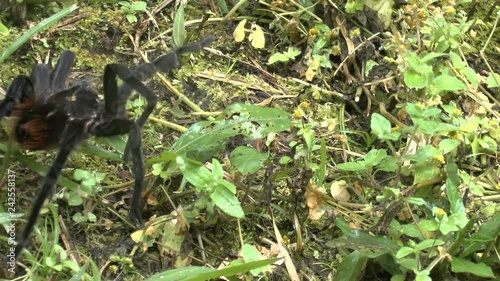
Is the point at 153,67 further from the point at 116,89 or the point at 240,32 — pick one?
the point at 240,32

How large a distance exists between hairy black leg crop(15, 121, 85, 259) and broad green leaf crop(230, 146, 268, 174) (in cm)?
59

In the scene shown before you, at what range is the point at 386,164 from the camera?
2508 mm

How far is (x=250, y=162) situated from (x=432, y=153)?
2.22 ft

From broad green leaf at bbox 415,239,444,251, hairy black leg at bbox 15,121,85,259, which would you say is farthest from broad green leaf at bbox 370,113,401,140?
hairy black leg at bbox 15,121,85,259

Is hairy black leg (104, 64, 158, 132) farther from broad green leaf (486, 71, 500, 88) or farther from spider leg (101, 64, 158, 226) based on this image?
broad green leaf (486, 71, 500, 88)

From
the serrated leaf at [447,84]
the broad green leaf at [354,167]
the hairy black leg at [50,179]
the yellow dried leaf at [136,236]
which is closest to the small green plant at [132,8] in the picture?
the hairy black leg at [50,179]

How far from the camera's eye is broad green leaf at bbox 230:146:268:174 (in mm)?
2373

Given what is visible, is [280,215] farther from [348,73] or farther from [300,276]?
[348,73]

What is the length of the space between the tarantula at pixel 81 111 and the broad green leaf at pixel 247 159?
0.37 meters

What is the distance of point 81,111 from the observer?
2.24 meters

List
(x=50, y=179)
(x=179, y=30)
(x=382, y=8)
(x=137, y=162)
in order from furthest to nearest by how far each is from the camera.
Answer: (x=382, y=8) < (x=179, y=30) < (x=137, y=162) < (x=50, y=179)

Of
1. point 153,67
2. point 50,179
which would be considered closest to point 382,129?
point 153,67

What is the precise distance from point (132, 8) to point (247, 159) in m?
1.06

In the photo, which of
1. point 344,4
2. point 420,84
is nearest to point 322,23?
point 344,4
